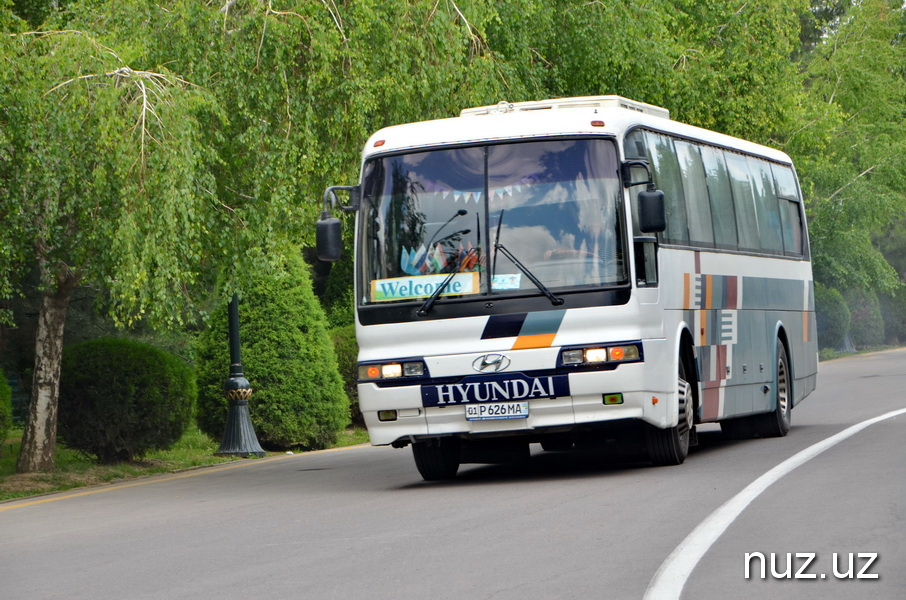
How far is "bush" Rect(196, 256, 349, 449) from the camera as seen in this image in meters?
20.6

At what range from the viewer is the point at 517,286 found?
41.4 ft

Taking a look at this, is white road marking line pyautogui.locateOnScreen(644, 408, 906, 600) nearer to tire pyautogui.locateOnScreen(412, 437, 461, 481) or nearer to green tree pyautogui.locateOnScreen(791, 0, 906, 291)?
tire pyautogui.locateOnScreen(412, 437, 461, 481)

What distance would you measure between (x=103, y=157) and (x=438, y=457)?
4122mm

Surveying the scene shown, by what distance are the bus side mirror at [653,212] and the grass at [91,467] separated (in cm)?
706

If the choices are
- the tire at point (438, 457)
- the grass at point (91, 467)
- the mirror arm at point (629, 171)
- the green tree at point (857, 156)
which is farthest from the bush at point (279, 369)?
Answer: the green tree at point (857, 156)

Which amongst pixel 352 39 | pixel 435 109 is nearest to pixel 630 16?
pixel 435 109

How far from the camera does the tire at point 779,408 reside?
17.3 metres

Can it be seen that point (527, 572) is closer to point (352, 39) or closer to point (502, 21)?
point (352, 39)

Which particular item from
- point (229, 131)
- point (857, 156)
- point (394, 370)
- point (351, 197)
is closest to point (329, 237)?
point (351, 197)

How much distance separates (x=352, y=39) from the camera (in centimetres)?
1548

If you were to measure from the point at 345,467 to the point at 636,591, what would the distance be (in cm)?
996

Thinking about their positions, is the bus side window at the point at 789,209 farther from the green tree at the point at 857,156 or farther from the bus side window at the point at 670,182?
the green tree at the point at 857,156

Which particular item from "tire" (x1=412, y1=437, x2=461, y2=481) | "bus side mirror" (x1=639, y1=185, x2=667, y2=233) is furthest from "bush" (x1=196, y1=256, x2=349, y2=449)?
"bus side mirror" (x1=639, y1=185, x2=667, y2=233)

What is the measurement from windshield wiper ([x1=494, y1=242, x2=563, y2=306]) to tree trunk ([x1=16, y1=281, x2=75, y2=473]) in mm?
5909
